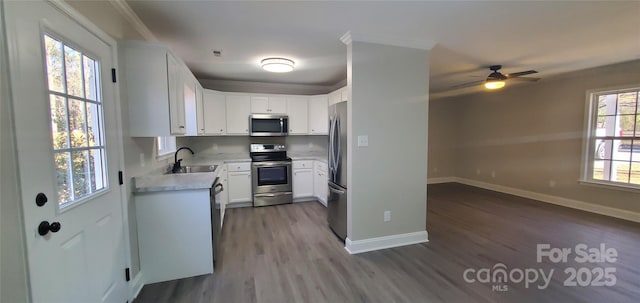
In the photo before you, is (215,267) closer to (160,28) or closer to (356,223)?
(356,223)

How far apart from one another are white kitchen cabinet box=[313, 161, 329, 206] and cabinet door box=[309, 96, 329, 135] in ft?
2.40

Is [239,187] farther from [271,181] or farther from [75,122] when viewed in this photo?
[75,122]

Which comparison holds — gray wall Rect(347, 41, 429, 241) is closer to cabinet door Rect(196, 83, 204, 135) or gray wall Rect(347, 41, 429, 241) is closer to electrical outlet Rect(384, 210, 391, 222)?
electrical outlet Rect(384, 210, 391, 222)

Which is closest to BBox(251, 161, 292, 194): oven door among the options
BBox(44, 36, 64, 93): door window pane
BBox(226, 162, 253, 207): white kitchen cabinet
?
BBox(226, 162, 253, 207): white kitchen cabinet

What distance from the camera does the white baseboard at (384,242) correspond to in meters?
2.87

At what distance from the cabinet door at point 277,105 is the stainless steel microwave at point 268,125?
0.39ft

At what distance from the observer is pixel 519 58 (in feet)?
11.8

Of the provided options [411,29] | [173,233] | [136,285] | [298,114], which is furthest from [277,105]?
[136,285]

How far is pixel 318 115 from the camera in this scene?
511 cm

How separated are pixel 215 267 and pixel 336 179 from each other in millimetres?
1677

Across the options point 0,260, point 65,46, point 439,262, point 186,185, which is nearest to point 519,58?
point 439,262

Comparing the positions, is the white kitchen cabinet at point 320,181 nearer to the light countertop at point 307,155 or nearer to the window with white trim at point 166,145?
the light countertop at point 307,155

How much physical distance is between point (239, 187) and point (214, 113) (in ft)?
4.74

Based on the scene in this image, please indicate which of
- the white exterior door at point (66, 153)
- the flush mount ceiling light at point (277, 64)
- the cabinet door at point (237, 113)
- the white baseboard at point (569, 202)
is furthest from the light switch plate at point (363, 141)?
the white baseboard at point (569, 202)
